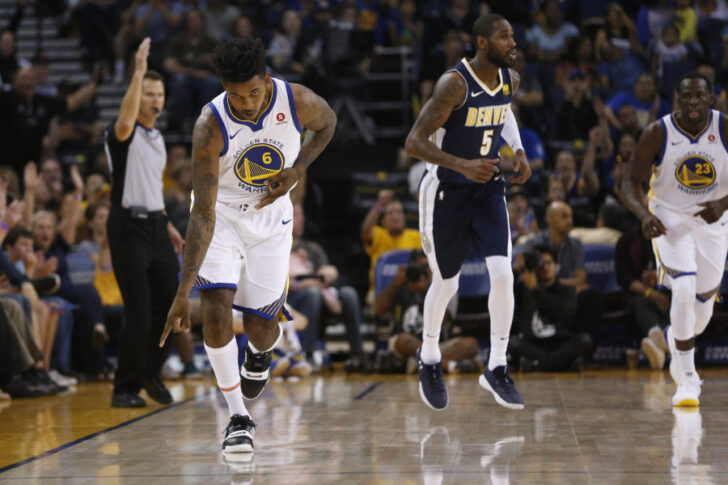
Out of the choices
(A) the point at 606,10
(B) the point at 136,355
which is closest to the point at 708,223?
(B) the point at 136,355

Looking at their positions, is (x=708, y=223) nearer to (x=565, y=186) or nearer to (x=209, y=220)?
(x=209, y=220)

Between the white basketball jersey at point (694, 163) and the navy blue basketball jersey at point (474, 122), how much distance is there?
1.47m

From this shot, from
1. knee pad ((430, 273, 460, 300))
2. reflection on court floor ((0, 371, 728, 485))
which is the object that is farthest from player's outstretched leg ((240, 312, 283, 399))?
knee pad ((430, 273, 460, 300))

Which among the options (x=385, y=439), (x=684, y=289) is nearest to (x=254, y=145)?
(x=385, y=439)

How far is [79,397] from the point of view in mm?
8281

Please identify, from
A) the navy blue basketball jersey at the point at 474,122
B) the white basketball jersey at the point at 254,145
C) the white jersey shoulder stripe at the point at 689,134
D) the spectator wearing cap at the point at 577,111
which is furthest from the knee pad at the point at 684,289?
the spectator wearing cap at the point at 577,111

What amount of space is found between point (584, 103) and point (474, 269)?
10.1ft

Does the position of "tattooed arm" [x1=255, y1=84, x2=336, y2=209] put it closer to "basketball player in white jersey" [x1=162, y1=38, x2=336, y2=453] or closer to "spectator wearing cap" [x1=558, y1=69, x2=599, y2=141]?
"basketball player in white jersey" [x1=162, y1=38, x2=336, y2=453]

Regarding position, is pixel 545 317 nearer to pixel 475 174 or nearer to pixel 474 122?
pixel 474 122

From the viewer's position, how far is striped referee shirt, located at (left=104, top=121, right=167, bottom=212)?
7.20m

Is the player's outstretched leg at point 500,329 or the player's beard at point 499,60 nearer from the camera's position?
the player's beard at point 499,60

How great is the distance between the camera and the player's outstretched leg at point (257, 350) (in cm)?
535

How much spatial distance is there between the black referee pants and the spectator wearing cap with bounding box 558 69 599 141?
632 cm

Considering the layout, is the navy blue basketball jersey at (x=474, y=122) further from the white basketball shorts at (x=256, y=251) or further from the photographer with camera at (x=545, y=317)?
the photographer with camera at (x=545, y=317)
